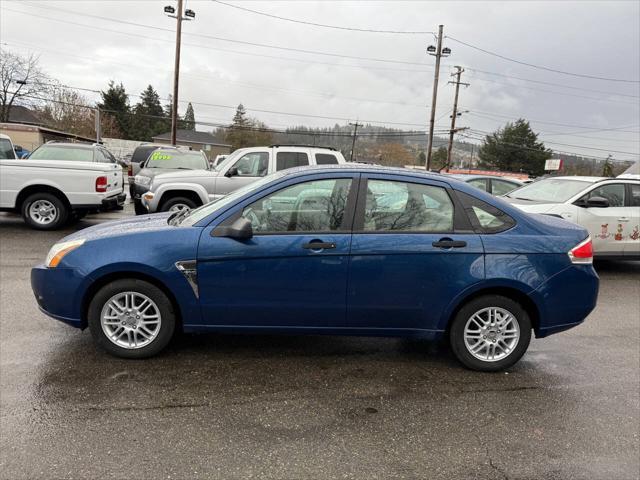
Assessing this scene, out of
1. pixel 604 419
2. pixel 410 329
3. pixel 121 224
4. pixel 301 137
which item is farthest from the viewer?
pixel 301 137

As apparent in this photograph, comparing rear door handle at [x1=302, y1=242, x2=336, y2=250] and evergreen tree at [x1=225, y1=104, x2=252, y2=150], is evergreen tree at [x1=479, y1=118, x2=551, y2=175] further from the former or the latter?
rear door handle at [x1=302, y1=242, x2=336, y2=250]

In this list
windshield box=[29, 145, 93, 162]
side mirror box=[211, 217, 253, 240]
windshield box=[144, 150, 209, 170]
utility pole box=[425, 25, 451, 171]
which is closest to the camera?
side mirror box=[211, 217, 253, 240]

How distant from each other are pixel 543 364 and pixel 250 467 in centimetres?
293

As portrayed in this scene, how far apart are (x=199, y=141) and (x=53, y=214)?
67.7m

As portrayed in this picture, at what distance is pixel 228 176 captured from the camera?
9.73m

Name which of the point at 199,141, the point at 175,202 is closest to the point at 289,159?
the point at 175,202

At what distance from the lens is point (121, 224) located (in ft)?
13.6

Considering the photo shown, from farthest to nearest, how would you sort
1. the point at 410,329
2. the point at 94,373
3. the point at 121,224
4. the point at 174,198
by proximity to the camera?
1. the point at 174,198
2. the point at 121,224
3. the point at 410,329
4. the point at 94,373

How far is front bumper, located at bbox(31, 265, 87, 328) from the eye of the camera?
367 centimetres

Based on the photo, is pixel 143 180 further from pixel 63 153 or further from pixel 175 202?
pixel 175 202

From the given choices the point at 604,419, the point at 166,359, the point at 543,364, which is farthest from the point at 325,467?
the point at 543,364

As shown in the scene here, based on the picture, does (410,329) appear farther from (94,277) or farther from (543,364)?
(94,277)

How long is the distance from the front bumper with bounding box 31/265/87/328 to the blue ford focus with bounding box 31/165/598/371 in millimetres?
11

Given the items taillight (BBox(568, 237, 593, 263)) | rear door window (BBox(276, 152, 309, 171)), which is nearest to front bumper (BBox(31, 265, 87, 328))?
taillight (BBox(568, 237, 593, 263))
